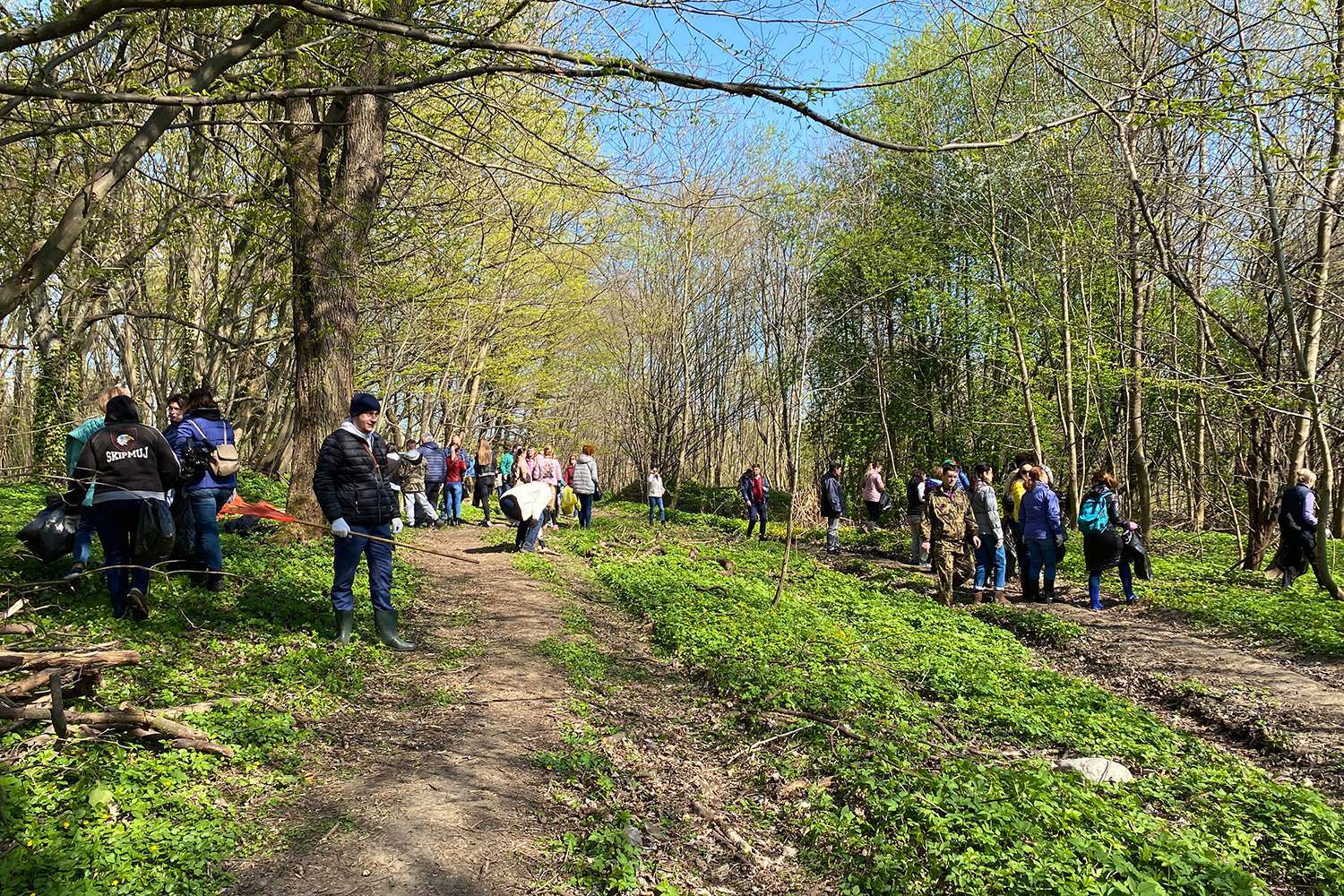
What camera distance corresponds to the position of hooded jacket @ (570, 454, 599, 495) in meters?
18.7

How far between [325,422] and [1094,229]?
15.7m

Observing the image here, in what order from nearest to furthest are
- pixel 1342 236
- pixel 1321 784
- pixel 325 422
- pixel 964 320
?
pixel 1321 784
pixel 325 422
pixel 1342 236
pixel 964 320

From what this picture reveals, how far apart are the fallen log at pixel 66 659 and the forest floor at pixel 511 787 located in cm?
134

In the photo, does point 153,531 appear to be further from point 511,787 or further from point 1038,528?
point 1038,528

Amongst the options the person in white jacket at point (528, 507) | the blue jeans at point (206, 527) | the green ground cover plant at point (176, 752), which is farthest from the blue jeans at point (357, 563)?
the person in white jacket at point (528, 507)

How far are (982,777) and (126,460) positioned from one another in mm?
6531

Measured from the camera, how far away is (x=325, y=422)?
1047 cm

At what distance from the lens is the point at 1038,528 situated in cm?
1131

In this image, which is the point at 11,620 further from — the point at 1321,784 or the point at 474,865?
the point at 1321,784

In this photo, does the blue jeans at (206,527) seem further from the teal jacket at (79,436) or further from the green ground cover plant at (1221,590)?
the green ground cover plant at (1221,590)

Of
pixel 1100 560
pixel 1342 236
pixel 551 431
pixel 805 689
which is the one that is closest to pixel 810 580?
pixel 1100 560

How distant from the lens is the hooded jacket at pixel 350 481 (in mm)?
6648

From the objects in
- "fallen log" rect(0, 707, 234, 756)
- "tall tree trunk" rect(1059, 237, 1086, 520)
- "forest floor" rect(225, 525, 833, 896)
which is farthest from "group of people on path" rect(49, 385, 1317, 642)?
"tall tree trunk" rect(1059, 237, 1086, 520)

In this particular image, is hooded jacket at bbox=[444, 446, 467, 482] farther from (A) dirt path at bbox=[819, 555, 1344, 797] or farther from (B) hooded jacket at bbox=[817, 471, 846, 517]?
(A) dirt path at bbox=[819, 555, 1344, 797]
